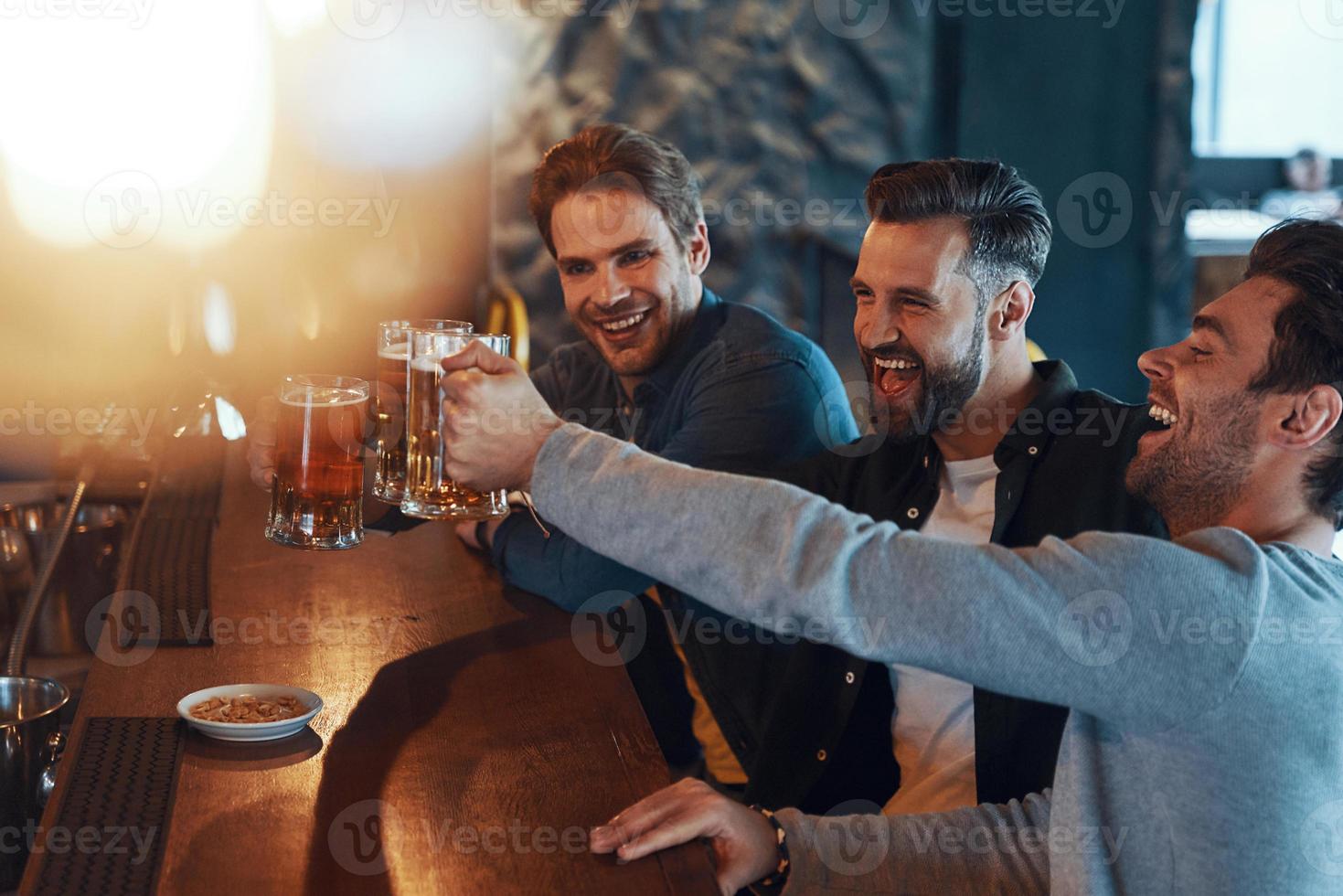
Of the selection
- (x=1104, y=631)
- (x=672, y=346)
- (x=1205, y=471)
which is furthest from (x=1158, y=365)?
(x=672, y=346)

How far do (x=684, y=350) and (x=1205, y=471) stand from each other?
1.14 metres

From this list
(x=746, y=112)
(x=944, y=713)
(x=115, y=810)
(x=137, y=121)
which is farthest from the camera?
(x=746, y=112)

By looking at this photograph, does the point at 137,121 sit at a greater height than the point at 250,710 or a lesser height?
greater

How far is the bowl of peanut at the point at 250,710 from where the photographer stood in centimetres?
122

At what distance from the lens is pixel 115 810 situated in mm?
1089

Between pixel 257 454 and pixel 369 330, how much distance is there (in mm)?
2513

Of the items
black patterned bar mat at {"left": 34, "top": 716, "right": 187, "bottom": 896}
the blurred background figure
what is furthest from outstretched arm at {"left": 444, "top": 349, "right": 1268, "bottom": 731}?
the blurred background figure

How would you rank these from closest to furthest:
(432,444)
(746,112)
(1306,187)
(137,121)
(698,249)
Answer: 1. (432,444)
2. (698,249)
3. (137,121)
4. (746,112)
5. (1306,187)

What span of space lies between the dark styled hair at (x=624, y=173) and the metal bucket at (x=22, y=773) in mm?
1252

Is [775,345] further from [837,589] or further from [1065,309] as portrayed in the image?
[1065,309]

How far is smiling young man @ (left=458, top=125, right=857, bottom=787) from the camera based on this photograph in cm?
201

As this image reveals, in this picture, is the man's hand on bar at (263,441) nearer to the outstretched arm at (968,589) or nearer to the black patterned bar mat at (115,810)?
the black patterned bar mat at (115,810)

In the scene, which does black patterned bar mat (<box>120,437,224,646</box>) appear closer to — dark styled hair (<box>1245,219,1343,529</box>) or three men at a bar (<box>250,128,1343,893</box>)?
three men at a bar (<box>250,128,1343,893</box>)

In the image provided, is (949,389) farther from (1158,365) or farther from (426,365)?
(426,365)
